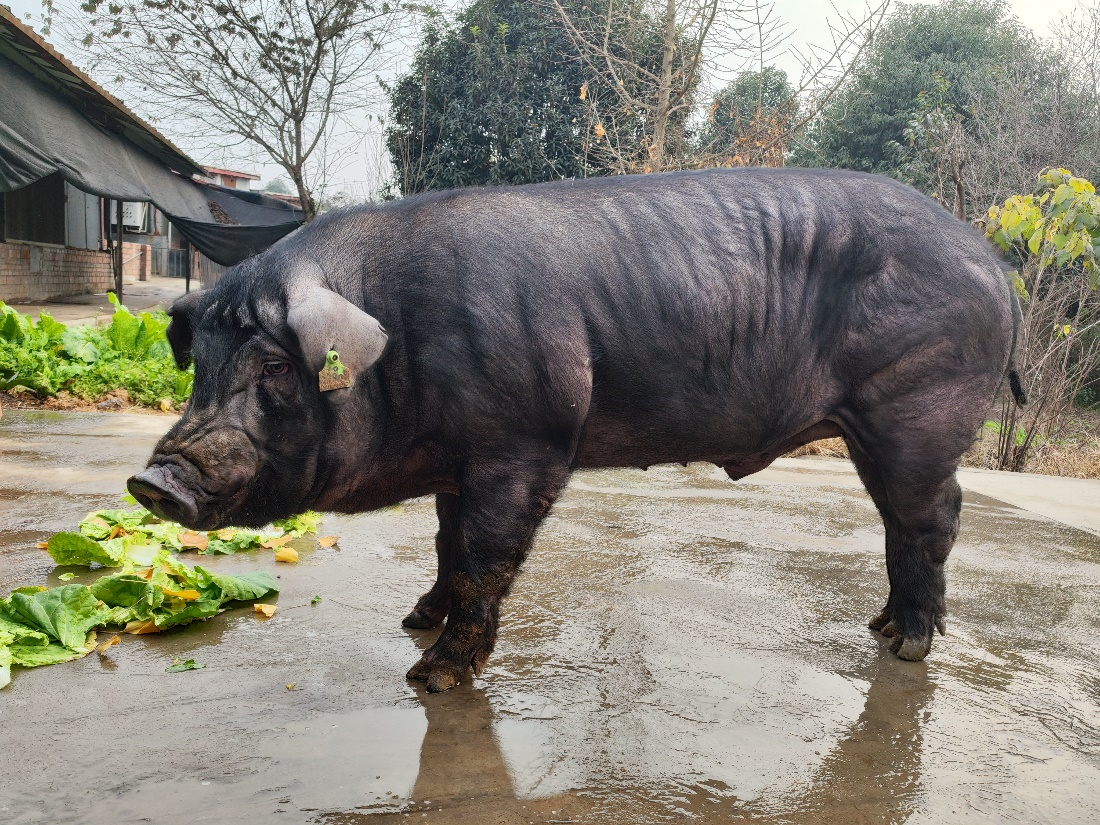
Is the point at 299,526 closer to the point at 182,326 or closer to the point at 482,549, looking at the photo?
the point at 182,326

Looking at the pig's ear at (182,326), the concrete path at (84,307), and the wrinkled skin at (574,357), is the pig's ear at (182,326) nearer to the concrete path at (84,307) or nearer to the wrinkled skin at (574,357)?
the wrinkled skin at (574,357)

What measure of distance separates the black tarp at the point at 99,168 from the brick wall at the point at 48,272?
7.42 ft

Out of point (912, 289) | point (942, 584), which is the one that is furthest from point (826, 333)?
point (942, 584)

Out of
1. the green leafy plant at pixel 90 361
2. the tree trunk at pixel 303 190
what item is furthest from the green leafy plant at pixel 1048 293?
the tree trunk at pixel 303 190

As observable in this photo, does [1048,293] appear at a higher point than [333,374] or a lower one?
higher

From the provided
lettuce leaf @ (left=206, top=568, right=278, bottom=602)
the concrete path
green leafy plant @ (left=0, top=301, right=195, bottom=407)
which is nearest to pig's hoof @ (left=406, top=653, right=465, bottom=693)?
lettuce leaf @ (left=206, top=568, right=278, bottom=602)

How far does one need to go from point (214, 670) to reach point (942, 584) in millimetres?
2545

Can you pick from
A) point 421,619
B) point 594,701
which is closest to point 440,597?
point 421,619

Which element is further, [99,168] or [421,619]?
[99,168]

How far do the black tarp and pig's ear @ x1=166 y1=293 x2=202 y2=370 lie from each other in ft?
17.9

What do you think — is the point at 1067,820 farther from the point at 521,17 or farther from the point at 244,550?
the point at 521,17

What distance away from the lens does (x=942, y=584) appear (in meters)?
3.51

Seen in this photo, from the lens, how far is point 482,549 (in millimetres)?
2990

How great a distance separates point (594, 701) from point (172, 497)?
1.36 metres
